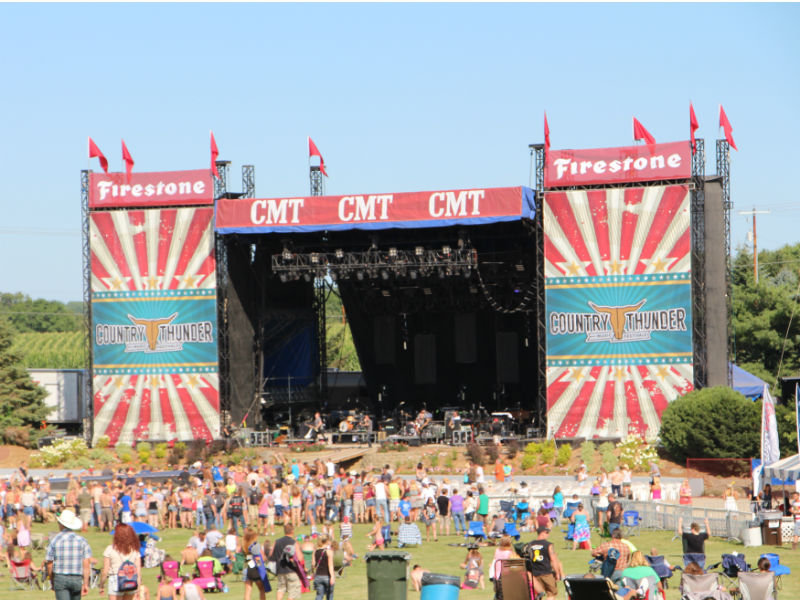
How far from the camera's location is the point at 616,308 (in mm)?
39688

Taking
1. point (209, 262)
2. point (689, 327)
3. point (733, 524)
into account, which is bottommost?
point (733, 524)

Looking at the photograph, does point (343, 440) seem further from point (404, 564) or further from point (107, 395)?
point (404, 564)

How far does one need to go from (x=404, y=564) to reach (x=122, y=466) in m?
26.0

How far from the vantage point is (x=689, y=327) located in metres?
39.1

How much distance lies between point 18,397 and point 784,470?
34.4 metres

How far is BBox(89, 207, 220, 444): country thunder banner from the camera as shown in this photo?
42438mm

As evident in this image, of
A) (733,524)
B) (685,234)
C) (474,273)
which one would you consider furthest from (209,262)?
(733,524)

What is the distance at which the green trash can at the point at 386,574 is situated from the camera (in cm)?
1573

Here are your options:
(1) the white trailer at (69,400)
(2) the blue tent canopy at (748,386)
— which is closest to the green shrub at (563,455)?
(2) the blue tent canopy at (748,386)

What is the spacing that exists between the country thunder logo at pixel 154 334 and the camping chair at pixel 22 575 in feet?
77.1

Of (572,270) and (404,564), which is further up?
(572,270)

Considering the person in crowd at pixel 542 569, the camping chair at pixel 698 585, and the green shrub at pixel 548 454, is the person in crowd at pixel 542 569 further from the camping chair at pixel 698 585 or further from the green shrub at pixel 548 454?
the green shrub at pixel 548 454

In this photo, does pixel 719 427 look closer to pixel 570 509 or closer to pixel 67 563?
pixel 570 509

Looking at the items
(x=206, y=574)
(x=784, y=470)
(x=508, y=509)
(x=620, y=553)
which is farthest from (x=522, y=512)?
(x=620, y=553)
